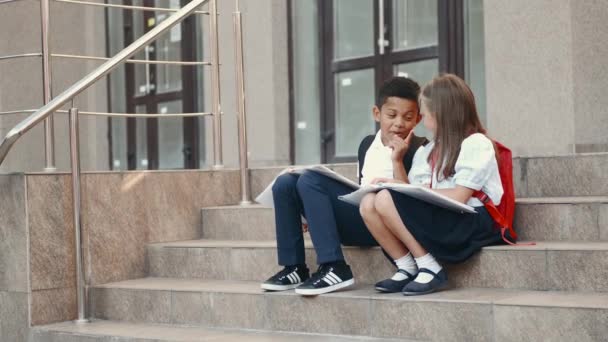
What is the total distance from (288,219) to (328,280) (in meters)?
0.35

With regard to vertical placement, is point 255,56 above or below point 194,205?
above

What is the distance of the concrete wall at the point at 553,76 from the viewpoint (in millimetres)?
5672

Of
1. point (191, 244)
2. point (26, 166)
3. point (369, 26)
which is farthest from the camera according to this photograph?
point (26, 166)

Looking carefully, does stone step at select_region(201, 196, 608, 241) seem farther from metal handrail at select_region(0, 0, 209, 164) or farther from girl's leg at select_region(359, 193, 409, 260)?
metal handrail at select_region(0, 0, 209, 164)

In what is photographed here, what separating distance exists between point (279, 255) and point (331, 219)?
34 centimetres

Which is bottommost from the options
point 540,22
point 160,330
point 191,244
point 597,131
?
point 160,330

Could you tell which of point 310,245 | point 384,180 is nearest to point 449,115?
point 384,180

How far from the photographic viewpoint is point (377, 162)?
4359 mm

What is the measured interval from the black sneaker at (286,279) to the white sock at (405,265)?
1.73 feet

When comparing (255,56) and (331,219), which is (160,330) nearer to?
(331,219)

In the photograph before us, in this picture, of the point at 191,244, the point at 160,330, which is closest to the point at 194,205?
the point at 191,244

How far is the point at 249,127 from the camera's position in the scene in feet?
25.7

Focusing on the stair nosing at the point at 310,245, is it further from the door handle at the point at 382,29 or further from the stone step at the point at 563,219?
the door handle at the point at 382,29

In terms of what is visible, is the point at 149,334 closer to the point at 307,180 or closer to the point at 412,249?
the point at 307,180
